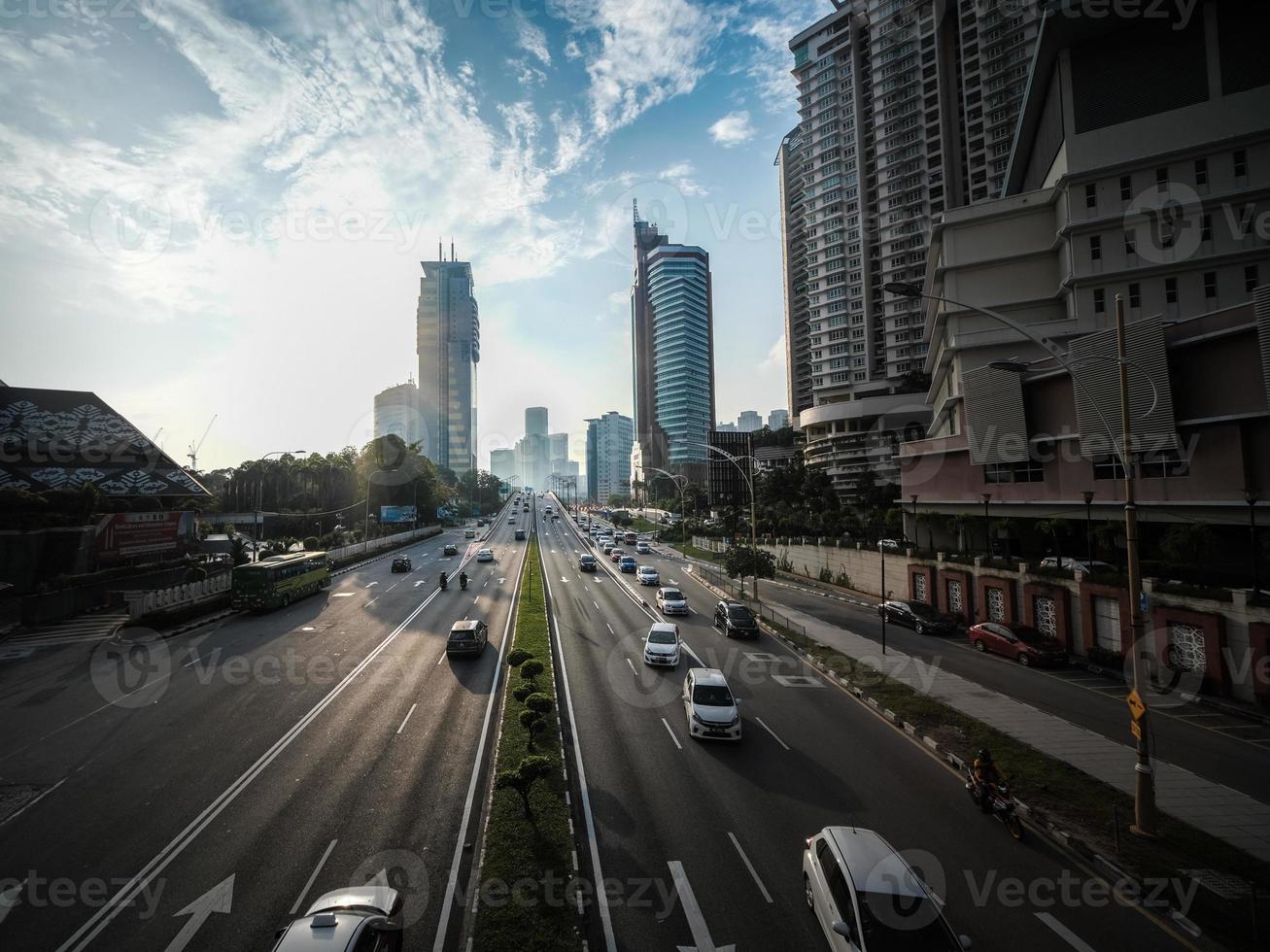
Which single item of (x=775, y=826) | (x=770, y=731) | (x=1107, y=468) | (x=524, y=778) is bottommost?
(x=770, y=731)

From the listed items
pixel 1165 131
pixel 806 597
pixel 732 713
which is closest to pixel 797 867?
pixel 732 713

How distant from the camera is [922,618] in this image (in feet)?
108

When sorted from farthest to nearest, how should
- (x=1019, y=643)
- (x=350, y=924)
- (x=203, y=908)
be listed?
(x=1019, y=643), (x=203, y=908), (x=350, y=924)

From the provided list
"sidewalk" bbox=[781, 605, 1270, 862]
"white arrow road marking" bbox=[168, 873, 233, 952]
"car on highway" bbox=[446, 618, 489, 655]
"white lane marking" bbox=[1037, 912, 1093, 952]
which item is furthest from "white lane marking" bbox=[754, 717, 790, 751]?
"car on highway" bbox=[446, 618, 489, 655]

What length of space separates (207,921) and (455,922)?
4.11m

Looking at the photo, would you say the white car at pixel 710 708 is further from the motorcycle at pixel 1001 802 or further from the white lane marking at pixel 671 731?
the motorcycle at pixel 1001 802

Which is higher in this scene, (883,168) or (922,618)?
(883,168)

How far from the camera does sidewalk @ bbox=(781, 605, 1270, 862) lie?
496 inches

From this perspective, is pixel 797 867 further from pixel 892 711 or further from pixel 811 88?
pixel 811 88

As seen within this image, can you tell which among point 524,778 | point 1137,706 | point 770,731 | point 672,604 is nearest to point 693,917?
point 524,778

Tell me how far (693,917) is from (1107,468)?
1296 inches

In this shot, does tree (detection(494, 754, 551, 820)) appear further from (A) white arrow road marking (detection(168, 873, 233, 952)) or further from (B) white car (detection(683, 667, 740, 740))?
(B) white car (detection(683, 667, 740, 740))

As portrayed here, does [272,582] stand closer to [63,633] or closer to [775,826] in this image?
[63,633]

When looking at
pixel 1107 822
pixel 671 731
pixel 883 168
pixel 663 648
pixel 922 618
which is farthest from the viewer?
pixel 883 168
